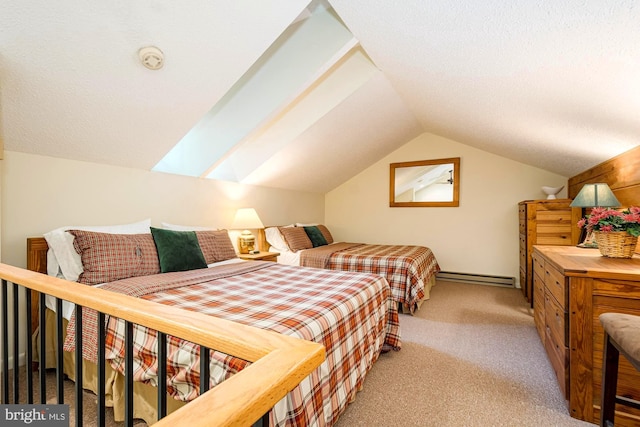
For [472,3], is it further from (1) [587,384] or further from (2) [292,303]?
(1) [587,384]

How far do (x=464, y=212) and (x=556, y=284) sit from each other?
2.93m

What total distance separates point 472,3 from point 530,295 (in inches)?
127

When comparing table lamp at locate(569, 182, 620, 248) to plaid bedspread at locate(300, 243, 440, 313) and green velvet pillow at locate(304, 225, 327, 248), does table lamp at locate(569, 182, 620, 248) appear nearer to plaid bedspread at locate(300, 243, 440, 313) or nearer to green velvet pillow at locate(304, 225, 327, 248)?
plaid bedspread at locate(300, 243, 440, 313)

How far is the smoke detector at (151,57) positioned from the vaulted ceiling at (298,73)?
35mm

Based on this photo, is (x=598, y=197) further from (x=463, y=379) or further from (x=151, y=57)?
(x=151, y=57)

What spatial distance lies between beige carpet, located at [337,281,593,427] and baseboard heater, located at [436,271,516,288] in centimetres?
126

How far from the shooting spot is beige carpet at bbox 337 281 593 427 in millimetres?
1586

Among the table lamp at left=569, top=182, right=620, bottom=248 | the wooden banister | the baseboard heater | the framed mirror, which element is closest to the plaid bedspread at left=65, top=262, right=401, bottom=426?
the wooden banister

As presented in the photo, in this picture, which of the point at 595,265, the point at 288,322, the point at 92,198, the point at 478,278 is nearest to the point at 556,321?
the point at 595,265

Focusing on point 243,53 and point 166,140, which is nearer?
point 243,53

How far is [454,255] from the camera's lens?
465cm

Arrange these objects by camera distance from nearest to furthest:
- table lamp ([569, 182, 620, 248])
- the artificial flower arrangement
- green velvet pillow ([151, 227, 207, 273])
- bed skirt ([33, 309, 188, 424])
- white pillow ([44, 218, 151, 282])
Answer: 1. bed skirt ([33, 309, 188, 424])
2. the artificial flower arrangement
3. white pillow ([44, 218, 151, 282])
4. table lamp ([569, 182, 620, 248])
5. green velvet pillow ([151, 227, 207, 273])

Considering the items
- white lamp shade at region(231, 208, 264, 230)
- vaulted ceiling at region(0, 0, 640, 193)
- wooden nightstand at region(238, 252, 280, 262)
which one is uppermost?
vaulted ceiling at region(0, 0, 640, 193)

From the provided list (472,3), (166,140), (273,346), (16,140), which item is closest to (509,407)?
(273,346)
